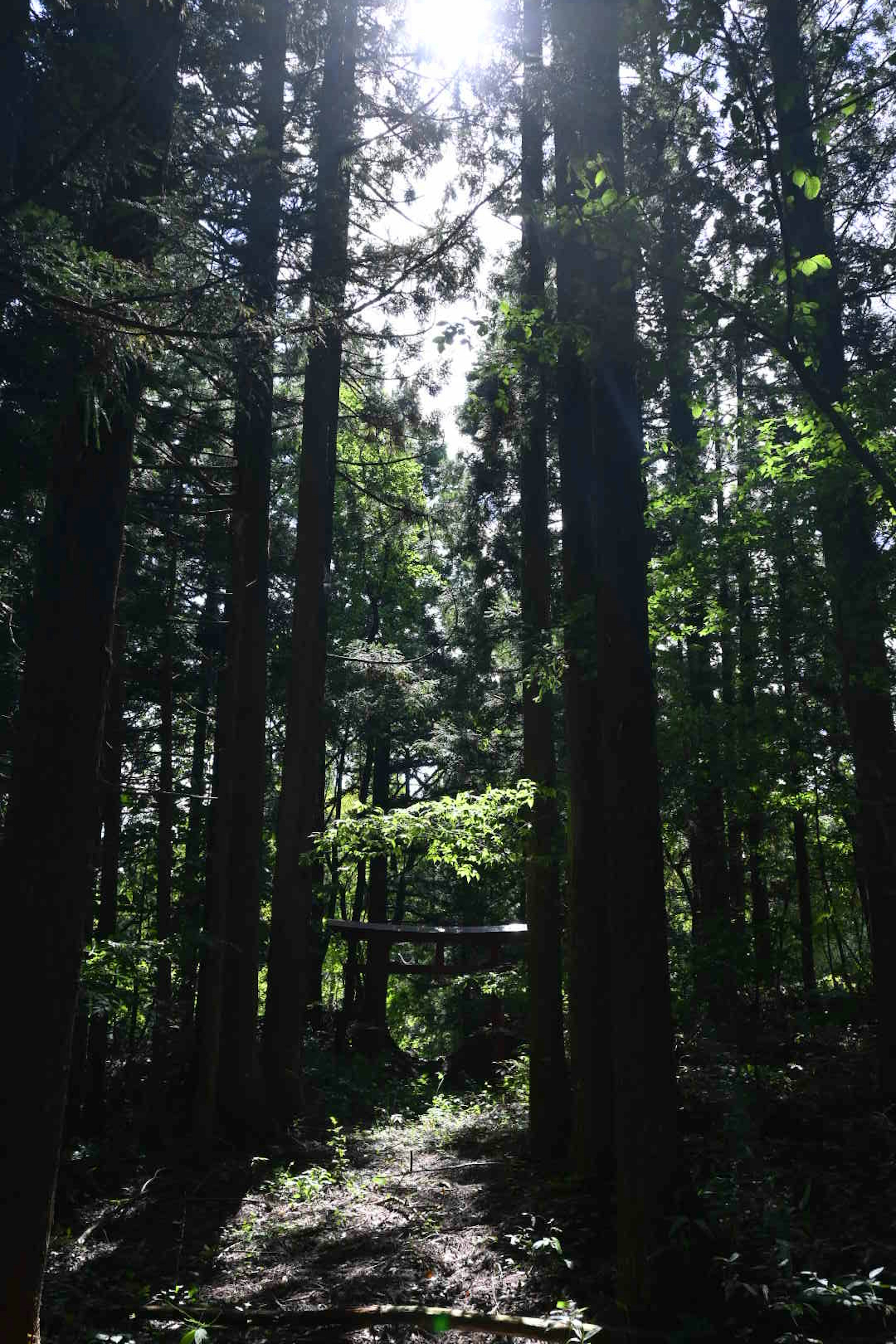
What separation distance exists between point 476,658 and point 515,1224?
11.5 m

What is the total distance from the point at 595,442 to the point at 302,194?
20.6 ft

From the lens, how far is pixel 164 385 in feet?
18.5

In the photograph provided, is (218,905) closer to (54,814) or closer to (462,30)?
(54,814)

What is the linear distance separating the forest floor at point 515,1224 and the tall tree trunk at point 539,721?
2.56ft

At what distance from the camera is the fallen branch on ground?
4.67 metres

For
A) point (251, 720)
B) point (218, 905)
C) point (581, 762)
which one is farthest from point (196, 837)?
point (581, 762)

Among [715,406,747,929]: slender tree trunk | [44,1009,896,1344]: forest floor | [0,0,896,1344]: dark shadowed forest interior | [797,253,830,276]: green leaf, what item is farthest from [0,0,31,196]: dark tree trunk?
[44,1009,896,1344]: forest floor

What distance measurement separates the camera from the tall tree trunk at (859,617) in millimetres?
6793

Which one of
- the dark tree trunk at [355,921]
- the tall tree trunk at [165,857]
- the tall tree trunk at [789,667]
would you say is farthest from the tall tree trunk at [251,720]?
the dark tree trunk at [355,921]

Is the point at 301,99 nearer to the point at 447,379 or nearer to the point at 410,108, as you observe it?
the point at 410,108

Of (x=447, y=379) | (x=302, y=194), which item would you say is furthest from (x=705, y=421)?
(x=302, y=194)

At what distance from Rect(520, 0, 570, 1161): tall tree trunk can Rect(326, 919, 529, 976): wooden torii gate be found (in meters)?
6.03

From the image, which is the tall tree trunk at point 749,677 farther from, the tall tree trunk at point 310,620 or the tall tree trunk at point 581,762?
the tall tree trunk at point 310,620

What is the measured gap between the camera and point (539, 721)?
10.7m
